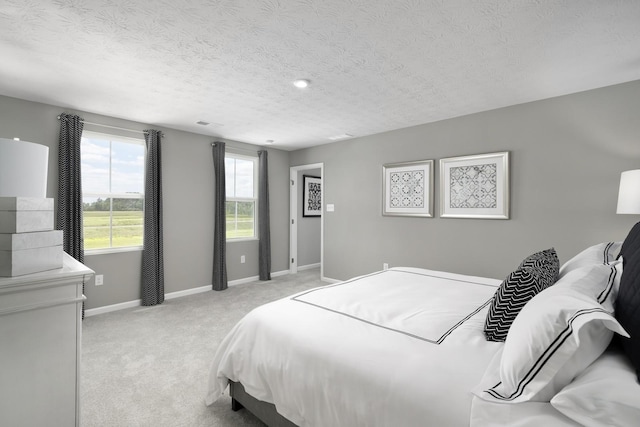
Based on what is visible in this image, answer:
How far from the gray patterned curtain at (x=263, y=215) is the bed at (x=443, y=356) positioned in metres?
3.42

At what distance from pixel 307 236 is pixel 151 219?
3.24m

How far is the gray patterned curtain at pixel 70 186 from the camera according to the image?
11.2 feet

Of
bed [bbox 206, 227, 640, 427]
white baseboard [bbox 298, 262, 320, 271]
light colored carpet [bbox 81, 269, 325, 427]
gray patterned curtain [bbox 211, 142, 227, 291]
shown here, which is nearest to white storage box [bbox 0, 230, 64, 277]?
bed [bbox 206, 227, 640, 427]

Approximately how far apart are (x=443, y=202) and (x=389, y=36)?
8.11 feet

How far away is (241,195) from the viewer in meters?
5.39

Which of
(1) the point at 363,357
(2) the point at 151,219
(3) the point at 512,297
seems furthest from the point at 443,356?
(2) the point at 151,219

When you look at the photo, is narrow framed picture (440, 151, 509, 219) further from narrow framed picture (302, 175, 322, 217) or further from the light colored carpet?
narrow framed picture (302, 175, 322, 217)

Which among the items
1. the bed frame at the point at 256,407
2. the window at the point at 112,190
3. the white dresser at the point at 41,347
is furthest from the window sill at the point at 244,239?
the white dresser at the point at 41,347

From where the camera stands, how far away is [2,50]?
2254mm

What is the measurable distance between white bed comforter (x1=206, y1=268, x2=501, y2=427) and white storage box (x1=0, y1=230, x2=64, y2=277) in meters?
1.00

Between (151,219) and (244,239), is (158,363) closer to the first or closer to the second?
(151,219)

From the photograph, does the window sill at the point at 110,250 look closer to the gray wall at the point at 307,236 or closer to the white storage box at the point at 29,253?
the white storage box at the point at 29,253

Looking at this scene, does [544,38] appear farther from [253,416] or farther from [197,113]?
[197,113]

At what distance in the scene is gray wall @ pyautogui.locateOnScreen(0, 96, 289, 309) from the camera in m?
3.34
